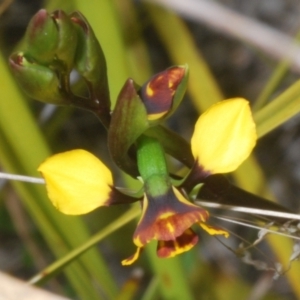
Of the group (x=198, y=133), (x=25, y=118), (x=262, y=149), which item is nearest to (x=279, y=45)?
(x=198, y=133)

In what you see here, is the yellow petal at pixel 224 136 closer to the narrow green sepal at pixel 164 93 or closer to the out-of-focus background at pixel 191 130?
the narrow green sepal at pixel 164 93

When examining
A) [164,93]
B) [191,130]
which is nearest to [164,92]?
[164,93]

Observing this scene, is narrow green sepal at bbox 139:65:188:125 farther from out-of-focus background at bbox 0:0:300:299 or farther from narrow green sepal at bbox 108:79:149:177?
out-of-focus background at bbox 0:0:300:299

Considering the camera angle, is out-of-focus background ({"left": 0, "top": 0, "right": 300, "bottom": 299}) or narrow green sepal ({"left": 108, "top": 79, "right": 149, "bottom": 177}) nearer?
narrow green sepal ({"left": 108, "top": 79, "right": 149, "bottom": 177})

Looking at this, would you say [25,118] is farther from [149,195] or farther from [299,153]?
[299,153]

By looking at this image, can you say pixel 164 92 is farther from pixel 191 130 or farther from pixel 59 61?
pixel 191 130

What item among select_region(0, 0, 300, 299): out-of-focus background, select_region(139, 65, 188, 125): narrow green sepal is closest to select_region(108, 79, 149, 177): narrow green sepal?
select_region(139, 65, 188, 125): narrow green sepal

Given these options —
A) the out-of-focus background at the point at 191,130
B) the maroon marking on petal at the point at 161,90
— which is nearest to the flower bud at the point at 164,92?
the maroon marking on petal at the point at 161,90
